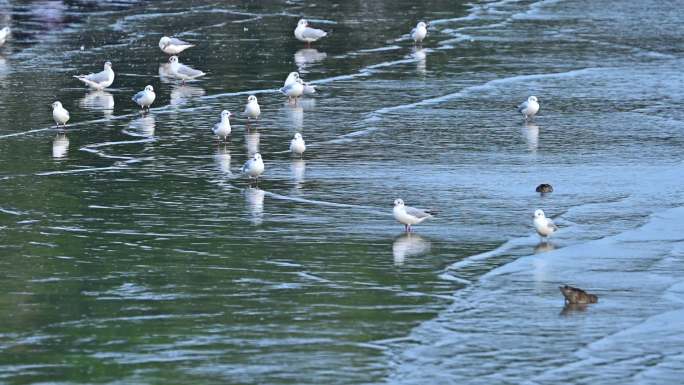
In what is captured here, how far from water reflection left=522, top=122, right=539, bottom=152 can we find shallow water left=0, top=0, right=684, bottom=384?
80mm

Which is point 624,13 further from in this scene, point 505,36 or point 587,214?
point 587,214

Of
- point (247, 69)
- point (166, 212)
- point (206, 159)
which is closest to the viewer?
point (166, 212)

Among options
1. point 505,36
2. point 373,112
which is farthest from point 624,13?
point 373,112

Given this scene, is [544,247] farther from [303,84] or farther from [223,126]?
[303,84]

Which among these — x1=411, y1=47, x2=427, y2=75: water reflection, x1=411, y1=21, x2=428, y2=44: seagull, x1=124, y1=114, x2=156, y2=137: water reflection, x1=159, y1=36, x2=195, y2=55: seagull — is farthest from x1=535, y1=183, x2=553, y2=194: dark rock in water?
x1=411, y1=21, x2=428, y2=44: seagull

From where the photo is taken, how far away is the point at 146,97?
26.0 meters

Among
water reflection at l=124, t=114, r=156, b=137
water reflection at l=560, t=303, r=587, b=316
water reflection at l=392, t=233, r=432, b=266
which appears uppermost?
water reflection at l=560, t=303, r=587, b=316

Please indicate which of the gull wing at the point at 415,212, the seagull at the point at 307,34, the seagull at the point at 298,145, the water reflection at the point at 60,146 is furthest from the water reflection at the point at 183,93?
the gull wing at the point at 415,212

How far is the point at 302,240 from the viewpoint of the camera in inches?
671

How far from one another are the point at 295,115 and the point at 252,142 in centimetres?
271

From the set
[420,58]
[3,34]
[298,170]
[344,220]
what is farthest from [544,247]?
[3,34]

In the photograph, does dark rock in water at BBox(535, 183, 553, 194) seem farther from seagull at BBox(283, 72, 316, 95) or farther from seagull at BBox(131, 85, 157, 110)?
seagull at BBox(131, 85, 157, 110)

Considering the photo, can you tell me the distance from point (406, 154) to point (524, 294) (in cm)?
760

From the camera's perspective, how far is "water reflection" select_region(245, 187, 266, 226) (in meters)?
18.1
